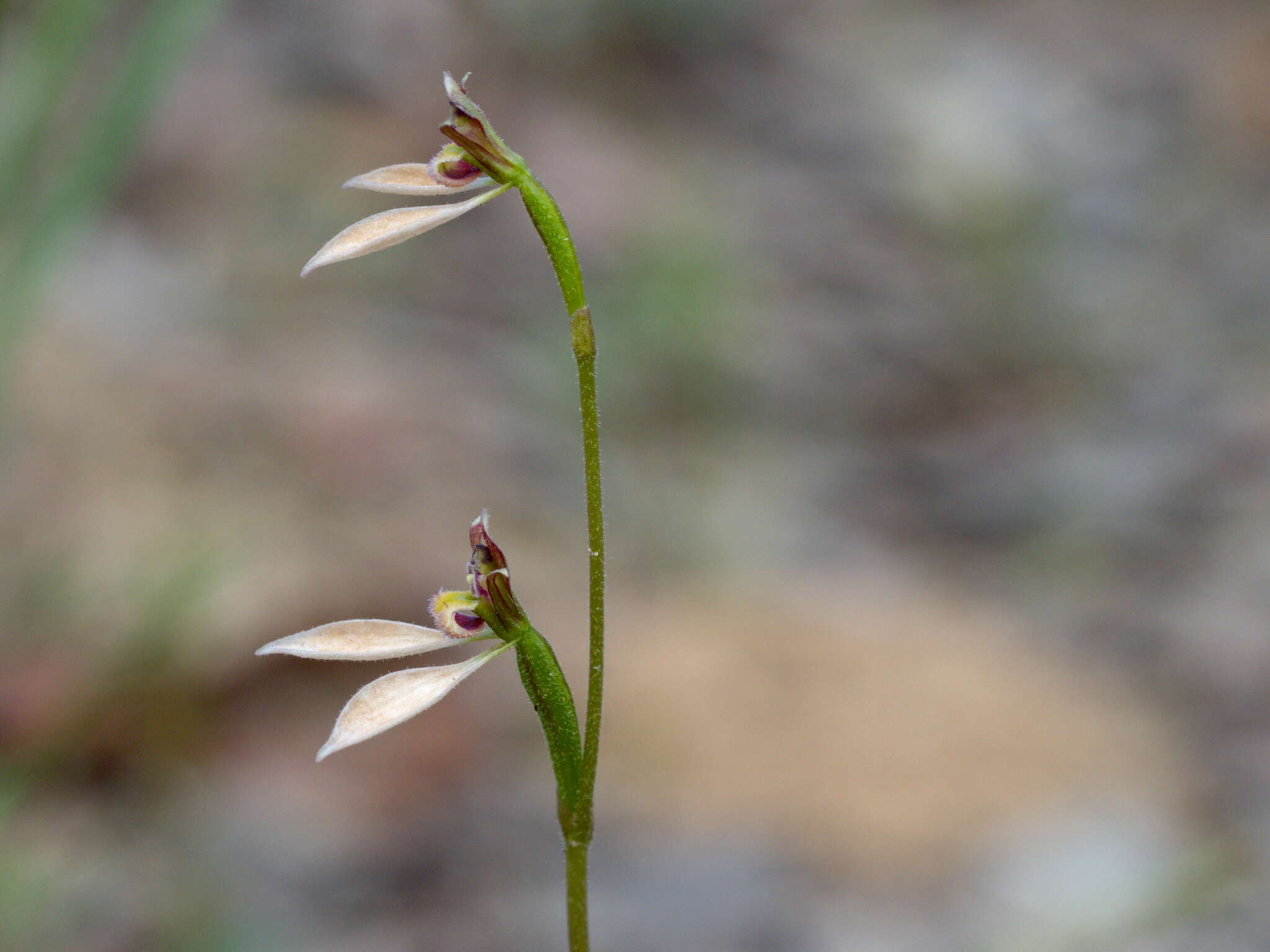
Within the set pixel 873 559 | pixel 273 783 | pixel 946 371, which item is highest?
pixel 946 371

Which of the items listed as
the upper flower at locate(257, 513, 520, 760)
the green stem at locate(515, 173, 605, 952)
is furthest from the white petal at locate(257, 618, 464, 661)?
the green stem at locate(515, 173, 605, 952)

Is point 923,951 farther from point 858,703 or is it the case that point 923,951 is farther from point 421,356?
point 421,356

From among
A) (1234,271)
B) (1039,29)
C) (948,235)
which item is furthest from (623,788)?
(1039,29)

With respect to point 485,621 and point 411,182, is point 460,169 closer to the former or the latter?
point 411,182

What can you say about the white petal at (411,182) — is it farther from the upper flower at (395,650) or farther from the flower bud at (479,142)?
the upper flower at (395,650)

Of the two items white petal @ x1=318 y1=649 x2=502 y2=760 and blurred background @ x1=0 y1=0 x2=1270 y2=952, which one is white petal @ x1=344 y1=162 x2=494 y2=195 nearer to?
white petal @ x1=318 y1=649 x2=502 y2=760

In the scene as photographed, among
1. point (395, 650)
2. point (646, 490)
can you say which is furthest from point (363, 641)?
point (646, 490)
